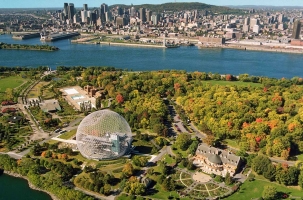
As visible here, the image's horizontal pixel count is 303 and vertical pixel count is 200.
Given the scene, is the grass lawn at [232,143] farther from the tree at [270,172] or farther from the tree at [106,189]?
the tree at [106,189]

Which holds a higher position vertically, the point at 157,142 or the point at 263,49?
the point at 263,49

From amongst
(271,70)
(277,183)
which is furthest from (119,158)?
(271,70)

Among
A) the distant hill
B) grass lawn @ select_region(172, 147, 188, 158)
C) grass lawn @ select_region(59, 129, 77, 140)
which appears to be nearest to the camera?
grass lawn @ select_region(172, 147, 188, 158)

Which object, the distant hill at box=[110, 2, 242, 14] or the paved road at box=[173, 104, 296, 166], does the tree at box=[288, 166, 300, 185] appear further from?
the distant hill at box=[110, 2, 242, 14]

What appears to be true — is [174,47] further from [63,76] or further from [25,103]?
[25,103]

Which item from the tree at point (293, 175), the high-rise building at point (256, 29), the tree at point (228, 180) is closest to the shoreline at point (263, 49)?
the high-rise building at point (256, 29)

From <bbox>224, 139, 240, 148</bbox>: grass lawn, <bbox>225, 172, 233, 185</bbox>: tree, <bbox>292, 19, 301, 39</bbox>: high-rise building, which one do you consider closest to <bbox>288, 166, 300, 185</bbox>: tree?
<bbox>225, 172, 233, 185</bbox>: tree

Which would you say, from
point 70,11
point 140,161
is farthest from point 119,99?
point 70,11

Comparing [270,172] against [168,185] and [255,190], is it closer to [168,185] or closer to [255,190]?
[255,190]
